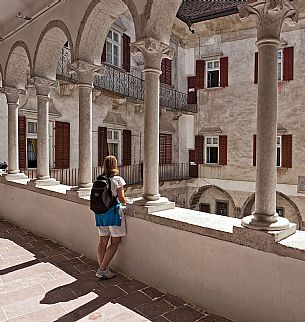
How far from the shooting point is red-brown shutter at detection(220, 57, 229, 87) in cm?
1509

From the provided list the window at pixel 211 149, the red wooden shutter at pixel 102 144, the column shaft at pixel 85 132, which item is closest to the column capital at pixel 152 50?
the column shaft at pixel 85 132

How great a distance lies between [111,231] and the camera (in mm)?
4133

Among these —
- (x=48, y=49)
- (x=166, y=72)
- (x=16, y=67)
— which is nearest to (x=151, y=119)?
(x=48, y=49)

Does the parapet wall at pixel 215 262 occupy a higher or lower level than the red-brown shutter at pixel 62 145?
lower

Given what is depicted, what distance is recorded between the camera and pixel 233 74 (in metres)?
14.9

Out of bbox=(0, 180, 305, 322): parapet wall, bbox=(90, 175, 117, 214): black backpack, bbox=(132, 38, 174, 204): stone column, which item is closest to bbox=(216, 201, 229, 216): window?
bbox=(0, 180, 305, 322): parapet wall

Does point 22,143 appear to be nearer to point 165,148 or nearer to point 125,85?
point 125,85

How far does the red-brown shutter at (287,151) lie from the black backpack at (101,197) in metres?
11.3

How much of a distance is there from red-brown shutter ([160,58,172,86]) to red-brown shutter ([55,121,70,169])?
21.2 feet

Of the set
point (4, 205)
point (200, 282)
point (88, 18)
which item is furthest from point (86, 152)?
point (4, 205)

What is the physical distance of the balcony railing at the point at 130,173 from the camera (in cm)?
1091

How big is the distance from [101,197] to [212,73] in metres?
13.3

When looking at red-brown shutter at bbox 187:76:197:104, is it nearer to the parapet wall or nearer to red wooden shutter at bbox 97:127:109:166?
red wooden shutter at bbox 97:127:109:166

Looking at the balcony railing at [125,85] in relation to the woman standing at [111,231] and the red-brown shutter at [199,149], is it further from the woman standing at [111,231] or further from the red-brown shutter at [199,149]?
the woman standing at [111,231]
